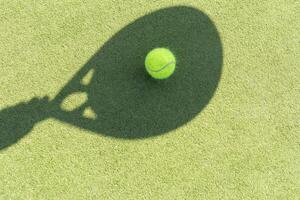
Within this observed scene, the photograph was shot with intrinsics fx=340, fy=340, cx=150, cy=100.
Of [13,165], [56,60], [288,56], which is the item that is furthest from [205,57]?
[13,165]

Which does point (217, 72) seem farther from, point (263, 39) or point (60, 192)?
point (60, 192)

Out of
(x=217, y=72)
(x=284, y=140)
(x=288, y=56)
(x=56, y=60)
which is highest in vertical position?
(x=56, y=60)

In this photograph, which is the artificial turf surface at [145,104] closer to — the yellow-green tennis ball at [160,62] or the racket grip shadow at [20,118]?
the racket grip shadow at [20,118]

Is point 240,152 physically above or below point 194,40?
below

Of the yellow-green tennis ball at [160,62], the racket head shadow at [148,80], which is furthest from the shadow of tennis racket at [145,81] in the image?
the yellow-green tennis ball at [160,62]

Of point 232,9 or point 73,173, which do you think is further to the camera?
point 232,9

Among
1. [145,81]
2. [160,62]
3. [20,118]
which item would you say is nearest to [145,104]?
[145,81]
